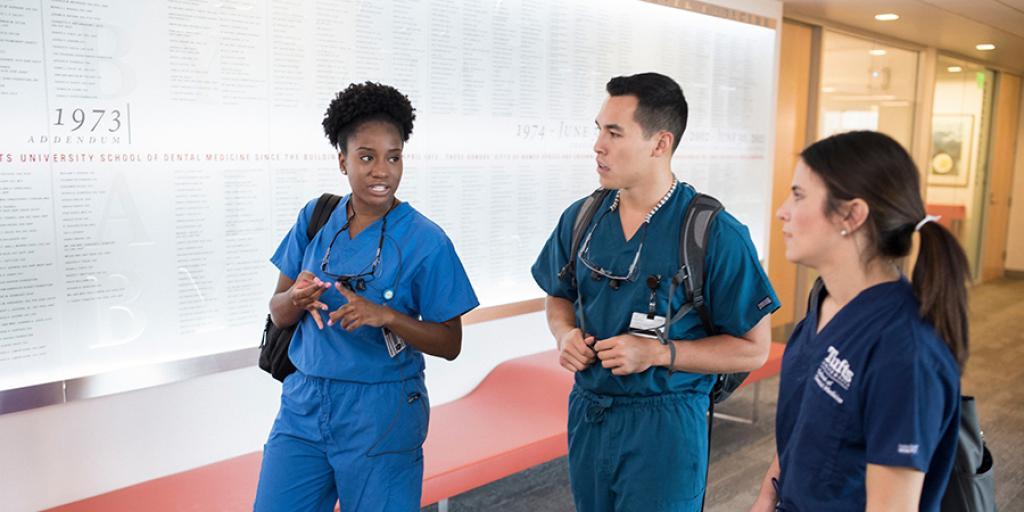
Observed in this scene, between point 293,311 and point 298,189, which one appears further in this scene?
point 298,189

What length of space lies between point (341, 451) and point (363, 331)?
0.93ft

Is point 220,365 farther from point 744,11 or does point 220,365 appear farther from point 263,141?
point 744,11

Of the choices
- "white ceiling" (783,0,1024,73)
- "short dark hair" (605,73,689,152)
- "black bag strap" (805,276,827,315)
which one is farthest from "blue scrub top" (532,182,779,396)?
"white ceiling" (783,0,1024,73)

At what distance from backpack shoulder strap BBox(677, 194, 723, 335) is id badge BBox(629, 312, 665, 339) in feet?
0.29

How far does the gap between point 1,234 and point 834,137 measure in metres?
2.35

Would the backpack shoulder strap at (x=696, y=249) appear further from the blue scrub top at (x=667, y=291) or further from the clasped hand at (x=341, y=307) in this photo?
the clasped hand at (x=341, y=307)

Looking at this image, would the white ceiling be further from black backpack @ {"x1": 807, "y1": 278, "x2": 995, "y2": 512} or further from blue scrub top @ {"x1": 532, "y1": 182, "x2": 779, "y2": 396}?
black backpack @ {"x1": 807, "y1": 278, "x2": 995, "y2": 512}

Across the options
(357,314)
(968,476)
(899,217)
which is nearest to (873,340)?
(899,217)

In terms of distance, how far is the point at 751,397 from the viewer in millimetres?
5352

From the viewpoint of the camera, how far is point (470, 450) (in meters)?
→ 3.18

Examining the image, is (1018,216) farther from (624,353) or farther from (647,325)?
(624,353)

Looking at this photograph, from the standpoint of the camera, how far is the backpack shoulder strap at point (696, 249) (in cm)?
190

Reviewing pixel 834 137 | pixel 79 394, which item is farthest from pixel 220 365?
pixel 834 137

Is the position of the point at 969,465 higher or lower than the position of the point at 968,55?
lower
